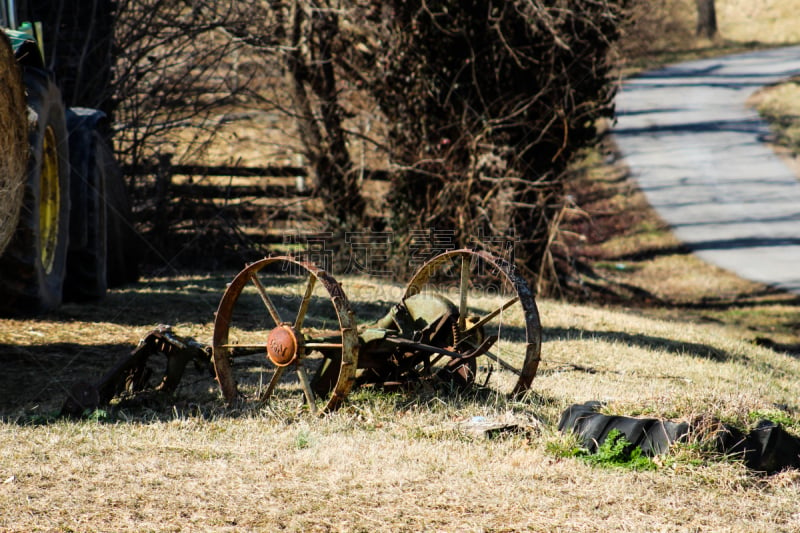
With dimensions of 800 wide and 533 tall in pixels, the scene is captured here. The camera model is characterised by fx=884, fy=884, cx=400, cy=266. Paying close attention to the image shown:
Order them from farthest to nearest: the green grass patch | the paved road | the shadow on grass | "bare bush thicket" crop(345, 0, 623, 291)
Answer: the paved road → "bare bush thicket" crop(345, 0, 623, 291) → the shadow on grass → the green grass patch

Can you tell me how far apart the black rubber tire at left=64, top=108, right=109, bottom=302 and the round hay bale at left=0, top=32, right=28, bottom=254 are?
6.62 ft

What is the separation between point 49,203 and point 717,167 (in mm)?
17360

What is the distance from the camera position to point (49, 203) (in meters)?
A: 7.36

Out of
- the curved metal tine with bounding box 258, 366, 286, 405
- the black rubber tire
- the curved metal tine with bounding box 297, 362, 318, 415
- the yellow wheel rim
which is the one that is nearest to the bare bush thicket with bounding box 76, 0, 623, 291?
the black rubber tire

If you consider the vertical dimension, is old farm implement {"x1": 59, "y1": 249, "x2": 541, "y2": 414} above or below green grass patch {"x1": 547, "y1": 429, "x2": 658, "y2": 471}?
above

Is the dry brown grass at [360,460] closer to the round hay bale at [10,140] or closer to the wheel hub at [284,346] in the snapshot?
the wheel hub at [284,346]

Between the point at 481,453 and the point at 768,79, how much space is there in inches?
1138

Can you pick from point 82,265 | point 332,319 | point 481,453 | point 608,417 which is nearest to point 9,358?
point 82,265

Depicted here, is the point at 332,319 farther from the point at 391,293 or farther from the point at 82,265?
A: the point at 82,265

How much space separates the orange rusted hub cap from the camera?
497cm

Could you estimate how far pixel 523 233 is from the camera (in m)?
11.4

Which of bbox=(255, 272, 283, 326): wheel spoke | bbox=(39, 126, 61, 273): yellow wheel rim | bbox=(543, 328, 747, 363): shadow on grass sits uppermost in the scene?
bbox=(39, 126, 61, 273): yellow wheel rim

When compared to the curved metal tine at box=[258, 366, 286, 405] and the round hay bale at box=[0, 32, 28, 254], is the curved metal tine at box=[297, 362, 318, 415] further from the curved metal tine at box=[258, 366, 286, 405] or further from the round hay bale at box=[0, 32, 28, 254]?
the round hay bale at box=[0, 32, 28, 254]

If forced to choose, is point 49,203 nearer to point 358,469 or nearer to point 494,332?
point 494,332
